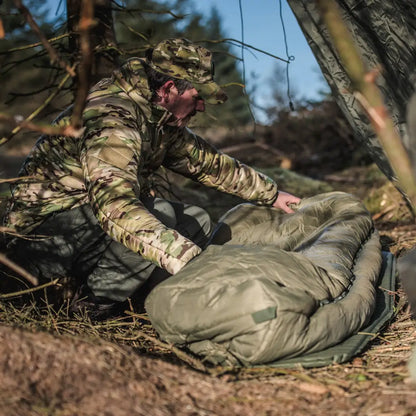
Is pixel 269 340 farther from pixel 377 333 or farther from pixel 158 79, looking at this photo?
pixel 158 79

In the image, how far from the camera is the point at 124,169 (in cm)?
282

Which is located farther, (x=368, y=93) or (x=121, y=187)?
(x=121, y=187)

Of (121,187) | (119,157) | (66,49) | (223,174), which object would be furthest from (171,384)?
(66,49)

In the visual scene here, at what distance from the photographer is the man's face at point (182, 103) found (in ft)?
10.5

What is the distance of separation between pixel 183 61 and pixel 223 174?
3.58 feet

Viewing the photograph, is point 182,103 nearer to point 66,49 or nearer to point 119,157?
point 119,157

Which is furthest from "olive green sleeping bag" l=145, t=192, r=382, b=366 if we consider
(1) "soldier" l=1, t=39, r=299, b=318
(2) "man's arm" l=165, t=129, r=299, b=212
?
(2) "man's arm" l=165, t=129, r=299, b=212

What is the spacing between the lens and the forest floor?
1744 millimetres

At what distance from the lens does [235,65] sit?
28.2 meters

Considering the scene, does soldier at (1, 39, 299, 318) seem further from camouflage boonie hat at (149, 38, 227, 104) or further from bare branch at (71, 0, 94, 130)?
bare branch at (71, 0, 94, 130)

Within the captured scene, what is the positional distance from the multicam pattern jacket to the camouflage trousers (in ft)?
0.34

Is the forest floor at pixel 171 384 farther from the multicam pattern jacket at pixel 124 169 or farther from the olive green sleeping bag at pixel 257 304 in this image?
the multicam pattern jacket at pixel 124 169

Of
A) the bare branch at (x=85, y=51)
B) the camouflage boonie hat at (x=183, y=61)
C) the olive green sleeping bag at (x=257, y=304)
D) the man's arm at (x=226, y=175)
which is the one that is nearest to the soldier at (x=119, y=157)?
the camouflage boonie hat at (x=183, y=61)

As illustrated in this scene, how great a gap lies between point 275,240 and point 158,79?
4.37 ft
